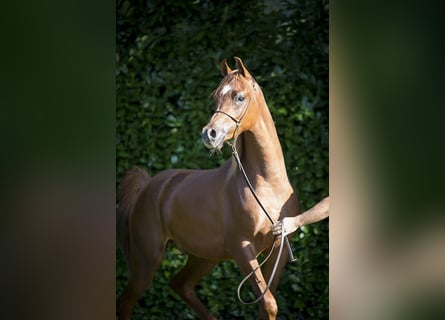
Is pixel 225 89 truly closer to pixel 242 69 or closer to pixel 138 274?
pixel 242 69

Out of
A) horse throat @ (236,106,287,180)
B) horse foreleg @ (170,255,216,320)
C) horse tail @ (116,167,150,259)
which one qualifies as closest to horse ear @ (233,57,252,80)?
horse throat @ (236,106,287,180)

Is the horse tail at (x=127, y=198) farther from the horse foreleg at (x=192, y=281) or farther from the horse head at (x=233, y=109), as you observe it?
the horse head at (x=233, y=109)

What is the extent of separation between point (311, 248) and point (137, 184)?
1181mm

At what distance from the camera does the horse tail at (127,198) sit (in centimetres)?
483

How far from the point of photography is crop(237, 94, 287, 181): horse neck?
175 inches

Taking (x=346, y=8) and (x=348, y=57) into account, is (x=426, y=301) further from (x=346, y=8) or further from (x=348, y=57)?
(x=346, y=8)

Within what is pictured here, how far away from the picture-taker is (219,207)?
455 centimetres

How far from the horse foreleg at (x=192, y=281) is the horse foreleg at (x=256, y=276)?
1.07ft

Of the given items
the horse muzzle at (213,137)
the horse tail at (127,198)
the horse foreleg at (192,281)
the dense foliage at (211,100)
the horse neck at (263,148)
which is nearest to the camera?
the horse muzzle at (213,137)

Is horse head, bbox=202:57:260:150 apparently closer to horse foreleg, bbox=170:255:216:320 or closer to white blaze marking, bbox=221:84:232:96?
white blaze marking, bbox=221:84:232:96

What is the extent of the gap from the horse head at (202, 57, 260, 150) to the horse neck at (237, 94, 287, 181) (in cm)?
6

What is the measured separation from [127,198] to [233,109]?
0.99 meters

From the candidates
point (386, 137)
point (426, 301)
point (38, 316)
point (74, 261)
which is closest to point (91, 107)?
point (74, 261)

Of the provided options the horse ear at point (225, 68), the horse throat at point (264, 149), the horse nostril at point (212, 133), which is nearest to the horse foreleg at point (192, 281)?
the horse throat at point (264, 149)
